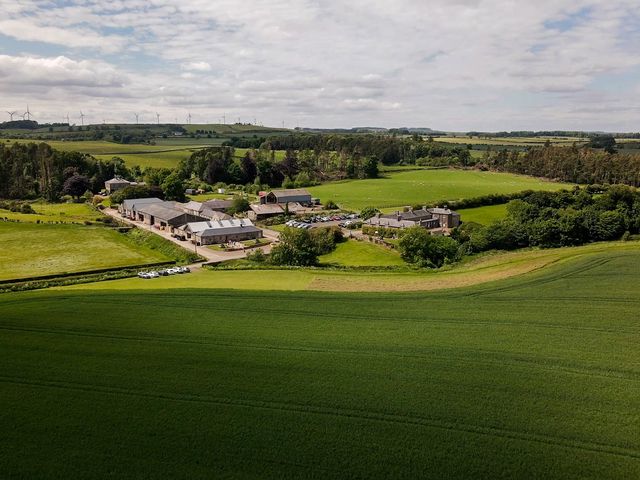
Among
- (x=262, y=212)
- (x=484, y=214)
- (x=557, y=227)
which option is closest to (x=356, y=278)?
(x=557, y=227)

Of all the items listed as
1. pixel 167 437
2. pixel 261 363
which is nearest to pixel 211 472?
pixel 167 437

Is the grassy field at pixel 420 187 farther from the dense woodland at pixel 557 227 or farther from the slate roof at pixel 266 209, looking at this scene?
the dense woodland at pixel 557 227

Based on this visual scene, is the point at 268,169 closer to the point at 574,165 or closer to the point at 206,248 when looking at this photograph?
the point at 206,248

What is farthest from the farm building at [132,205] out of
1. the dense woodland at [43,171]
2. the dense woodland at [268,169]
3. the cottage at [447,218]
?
the cottage at [447,218]

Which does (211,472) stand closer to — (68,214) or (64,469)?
(64,469)

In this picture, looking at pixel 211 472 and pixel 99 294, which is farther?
pixel 99 294

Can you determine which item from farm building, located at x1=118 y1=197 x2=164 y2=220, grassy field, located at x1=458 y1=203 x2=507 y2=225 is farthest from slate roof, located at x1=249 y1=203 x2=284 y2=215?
grassy field, located at x1=458 y1=203 x2=507 y2=225
